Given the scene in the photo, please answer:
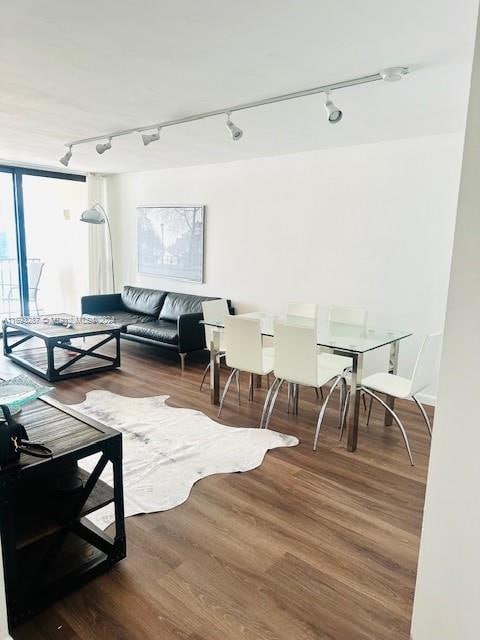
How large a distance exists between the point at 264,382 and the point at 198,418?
47.2 inches

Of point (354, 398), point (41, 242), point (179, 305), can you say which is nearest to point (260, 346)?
point (354, 398)

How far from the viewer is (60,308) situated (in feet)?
24.7

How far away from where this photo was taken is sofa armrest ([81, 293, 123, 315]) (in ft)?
20.5

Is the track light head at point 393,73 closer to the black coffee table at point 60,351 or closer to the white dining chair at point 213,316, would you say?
the white dining chair at point 213,316

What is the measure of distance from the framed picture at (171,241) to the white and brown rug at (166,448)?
2503 millimetres

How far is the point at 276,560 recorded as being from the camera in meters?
2.03

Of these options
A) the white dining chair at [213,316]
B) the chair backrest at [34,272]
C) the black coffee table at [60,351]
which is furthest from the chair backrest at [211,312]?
the chair backrest at [34,272]

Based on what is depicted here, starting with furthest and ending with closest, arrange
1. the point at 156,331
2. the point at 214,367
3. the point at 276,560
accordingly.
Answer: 1. the point at 156,331
2. the point at 214,367
3. the point at 276,560

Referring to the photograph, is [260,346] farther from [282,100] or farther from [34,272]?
[34,272]

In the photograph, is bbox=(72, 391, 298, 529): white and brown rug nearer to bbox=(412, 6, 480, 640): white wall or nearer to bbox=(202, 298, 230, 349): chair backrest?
bbox=(202, 298, 230, 349): chair backrest

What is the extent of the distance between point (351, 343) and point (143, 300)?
387cm

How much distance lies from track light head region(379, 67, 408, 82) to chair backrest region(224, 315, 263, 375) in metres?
1.82

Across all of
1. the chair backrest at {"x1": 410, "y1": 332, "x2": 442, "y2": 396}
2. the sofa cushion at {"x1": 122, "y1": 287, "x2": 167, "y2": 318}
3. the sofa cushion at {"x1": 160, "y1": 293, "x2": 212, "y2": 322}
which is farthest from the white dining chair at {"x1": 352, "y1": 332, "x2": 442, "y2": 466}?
the sofa cushion at {"x1": 122, "y1": 287, "x2": 167, "y2": 318}

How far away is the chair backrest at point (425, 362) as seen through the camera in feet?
9.39
